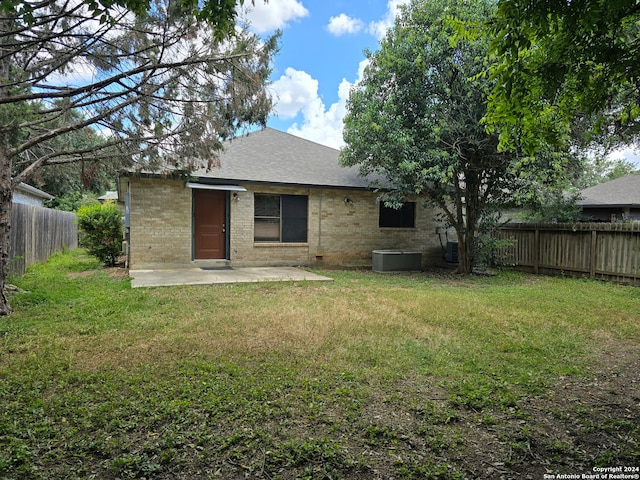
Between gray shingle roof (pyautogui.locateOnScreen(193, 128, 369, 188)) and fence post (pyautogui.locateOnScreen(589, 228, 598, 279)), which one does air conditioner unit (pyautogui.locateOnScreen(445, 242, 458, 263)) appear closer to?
gray shingle roof (pyautogui.locateOnScreen(193, 128, 369, 188))

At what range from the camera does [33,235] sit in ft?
38.2

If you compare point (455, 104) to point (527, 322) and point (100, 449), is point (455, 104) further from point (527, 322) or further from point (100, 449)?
point (100, 449)

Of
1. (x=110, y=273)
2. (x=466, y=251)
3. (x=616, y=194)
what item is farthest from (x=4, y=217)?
(x=616, y=194)

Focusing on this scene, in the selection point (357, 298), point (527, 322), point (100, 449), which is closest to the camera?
point (100, 449)

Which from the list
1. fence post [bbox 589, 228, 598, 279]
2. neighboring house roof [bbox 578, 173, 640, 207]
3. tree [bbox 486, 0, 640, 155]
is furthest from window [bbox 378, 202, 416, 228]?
tree [bbox 486, 0, 640, 155]

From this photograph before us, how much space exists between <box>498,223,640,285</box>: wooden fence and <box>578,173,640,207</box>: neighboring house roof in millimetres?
5442

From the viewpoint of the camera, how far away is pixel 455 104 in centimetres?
1016

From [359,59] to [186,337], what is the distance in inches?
397

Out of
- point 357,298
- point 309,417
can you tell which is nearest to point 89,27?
point 309,417

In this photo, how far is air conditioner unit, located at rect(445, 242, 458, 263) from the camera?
14336mm

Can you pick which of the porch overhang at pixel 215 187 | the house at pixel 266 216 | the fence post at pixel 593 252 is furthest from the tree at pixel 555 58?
the house at pixel 266 216

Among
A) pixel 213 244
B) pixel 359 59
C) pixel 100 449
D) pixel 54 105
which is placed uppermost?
pixel 359 59

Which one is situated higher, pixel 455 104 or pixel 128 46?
pixel 455 104

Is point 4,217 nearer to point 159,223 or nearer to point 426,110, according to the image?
point 159,223
